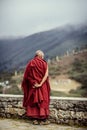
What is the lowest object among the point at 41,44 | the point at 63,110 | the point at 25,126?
the point at 25,126

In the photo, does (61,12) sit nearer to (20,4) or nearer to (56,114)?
(20,4)

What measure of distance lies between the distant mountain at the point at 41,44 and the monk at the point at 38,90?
5149 millimetres

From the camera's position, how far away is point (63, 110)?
4.84 meters

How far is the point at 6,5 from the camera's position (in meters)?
9.41

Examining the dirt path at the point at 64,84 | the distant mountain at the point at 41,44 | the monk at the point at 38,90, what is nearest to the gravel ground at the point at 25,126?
the monk at the point at 38,90

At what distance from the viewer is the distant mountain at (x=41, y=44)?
9.91 metres

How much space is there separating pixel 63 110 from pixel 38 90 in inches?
22.3

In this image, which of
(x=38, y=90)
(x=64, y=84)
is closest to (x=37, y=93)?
(x=38, y=90)

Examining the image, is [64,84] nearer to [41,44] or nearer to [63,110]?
[41,44]

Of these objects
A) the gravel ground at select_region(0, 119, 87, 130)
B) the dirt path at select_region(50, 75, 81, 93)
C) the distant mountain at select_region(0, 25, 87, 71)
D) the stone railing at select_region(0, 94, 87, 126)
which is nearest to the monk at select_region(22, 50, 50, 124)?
the gravel ground at select_region(0, 119, 87, 130)

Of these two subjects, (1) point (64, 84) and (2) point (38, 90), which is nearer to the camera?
(2) point (38, 90)

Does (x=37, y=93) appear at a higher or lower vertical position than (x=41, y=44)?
lower

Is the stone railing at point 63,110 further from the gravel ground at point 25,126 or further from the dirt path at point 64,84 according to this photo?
the dirt path at point 64,84

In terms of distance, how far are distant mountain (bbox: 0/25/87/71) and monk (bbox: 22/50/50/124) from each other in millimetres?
5149
